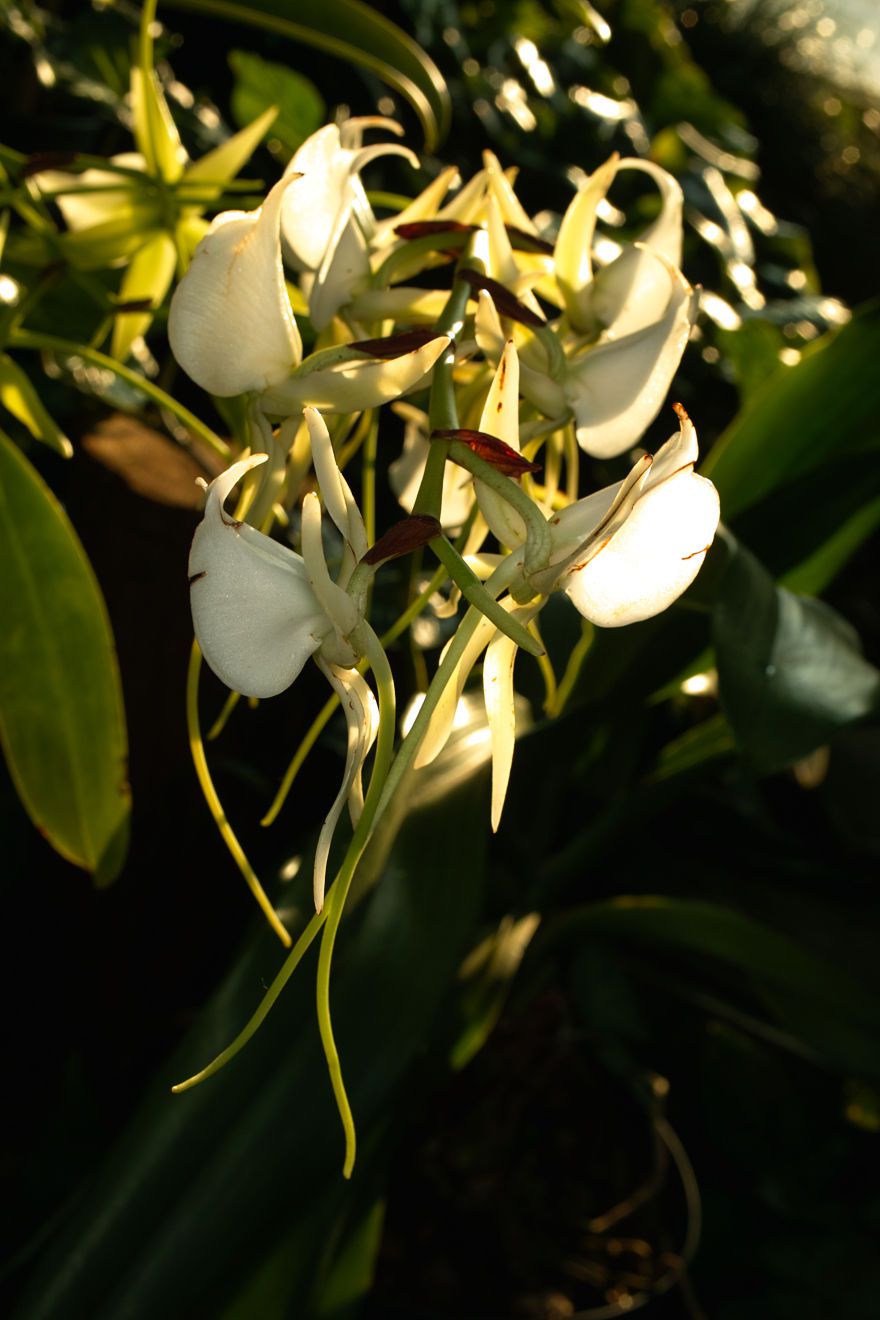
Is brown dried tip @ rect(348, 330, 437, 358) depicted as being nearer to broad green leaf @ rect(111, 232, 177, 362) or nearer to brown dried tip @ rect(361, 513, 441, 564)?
brown dried tip @ rect(361, 513, 441, 564)

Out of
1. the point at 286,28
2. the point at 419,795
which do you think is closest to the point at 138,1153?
the point at 419,795

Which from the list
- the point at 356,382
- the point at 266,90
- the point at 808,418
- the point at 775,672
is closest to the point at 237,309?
the point at 356,382

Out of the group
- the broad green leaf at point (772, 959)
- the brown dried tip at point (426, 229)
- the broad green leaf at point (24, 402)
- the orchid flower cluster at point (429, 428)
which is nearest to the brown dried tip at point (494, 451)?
the orchid flower cluster at point (429, 428)

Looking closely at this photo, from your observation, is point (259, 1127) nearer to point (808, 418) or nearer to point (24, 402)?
point (24, 402)

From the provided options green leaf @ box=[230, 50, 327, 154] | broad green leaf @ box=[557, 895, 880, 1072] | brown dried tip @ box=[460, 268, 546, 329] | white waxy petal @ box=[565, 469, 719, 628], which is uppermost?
white waxy petal @ box=[565, 469, 719, 628]

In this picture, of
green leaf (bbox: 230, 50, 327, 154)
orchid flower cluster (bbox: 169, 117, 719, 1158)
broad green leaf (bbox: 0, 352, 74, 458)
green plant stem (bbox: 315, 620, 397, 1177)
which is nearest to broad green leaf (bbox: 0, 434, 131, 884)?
broad green leaf (bbox: 0, 352, 74, 458)

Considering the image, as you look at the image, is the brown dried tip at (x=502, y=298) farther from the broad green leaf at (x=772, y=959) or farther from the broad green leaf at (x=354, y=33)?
the broad green leaf at (x=772, y=959)

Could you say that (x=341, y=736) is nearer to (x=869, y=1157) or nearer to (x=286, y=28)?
(x=286, y=28)
